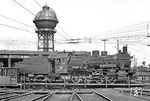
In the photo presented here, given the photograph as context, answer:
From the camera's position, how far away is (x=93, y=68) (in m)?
29.9

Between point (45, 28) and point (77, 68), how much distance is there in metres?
27.8

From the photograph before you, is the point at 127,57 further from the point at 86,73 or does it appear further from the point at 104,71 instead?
the point at 86,73

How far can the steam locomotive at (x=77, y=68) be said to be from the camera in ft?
94.4

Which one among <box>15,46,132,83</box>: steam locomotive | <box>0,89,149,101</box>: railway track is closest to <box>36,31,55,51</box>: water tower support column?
<box>15,46,132,83</box>: steam locomotive

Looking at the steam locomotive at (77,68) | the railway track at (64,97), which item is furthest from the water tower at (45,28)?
the railway track at (64,97)

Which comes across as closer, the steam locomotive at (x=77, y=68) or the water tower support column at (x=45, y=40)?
the steam locomotive at (x=77, y=68)

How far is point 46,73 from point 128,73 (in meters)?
10.5

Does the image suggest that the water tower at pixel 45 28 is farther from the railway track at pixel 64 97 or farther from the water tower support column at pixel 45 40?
the railway track at pixel 64 97

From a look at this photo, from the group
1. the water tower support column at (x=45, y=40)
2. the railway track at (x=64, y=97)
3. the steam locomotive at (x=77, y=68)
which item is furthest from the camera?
the water tower support column at (x=45, y=40)

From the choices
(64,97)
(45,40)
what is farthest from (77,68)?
(45,40)

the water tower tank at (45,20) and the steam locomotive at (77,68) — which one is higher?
the water tower tank at (45,20)

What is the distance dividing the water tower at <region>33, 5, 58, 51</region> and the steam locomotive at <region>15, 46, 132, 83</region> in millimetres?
22555

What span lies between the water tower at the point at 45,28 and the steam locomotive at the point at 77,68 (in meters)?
22.6

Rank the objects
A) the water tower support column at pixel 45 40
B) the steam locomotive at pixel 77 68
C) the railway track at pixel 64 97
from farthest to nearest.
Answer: the water tower support column at pixel 45 40 < the steam locomotive at pixel 77 68 < the railway track at pixel 64 97
